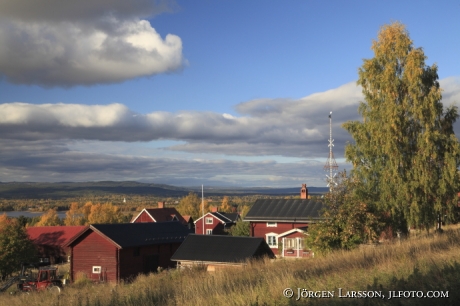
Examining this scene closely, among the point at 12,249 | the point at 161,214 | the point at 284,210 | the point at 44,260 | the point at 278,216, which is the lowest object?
the point at 44,260

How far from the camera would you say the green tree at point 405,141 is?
23828 millimetres

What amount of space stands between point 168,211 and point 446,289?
218 ft

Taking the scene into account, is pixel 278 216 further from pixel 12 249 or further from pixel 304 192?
pixel 12 249

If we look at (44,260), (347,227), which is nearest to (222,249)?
(347,227)

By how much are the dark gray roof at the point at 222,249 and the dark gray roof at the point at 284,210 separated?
14597 mm

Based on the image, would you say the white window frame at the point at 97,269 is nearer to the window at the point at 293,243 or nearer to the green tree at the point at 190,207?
the window at the point at 293,243

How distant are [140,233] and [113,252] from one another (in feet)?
13.2

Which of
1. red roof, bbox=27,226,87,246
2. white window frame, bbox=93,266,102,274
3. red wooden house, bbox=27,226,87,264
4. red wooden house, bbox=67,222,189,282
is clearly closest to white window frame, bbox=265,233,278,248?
red wooden house, bbox=67,222,189,282

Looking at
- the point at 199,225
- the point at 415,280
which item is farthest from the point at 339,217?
the point at 199,225

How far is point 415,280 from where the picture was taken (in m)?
8.73

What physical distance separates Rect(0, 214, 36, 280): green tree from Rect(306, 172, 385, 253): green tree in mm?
35708

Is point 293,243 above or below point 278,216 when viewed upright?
below

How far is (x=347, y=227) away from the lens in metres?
23.7

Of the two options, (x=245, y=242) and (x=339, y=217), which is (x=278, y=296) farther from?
(x=245, y=242)
